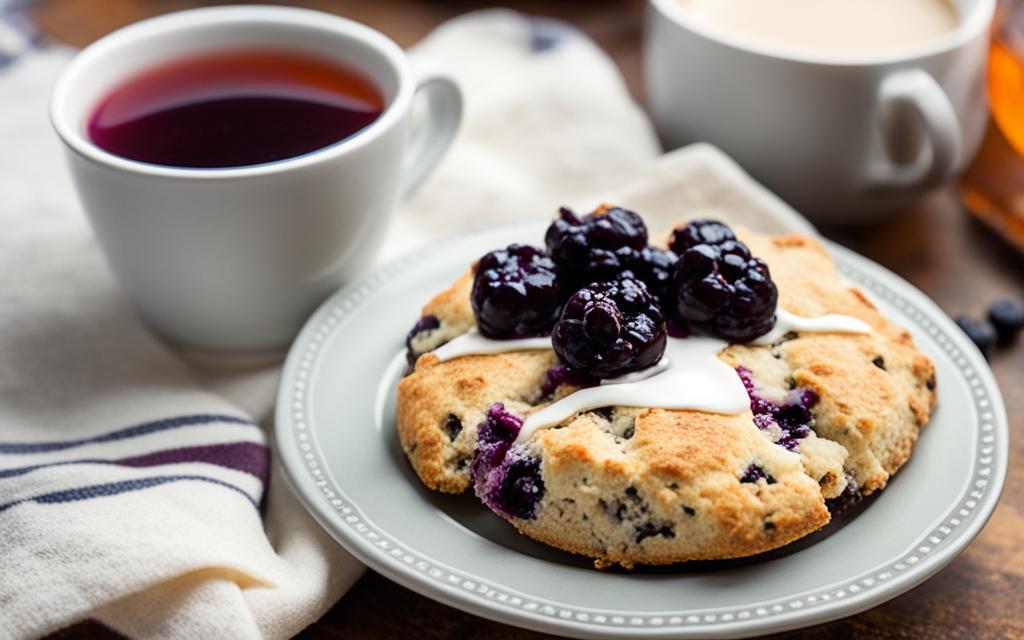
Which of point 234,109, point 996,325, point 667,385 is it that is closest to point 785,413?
point 667,385

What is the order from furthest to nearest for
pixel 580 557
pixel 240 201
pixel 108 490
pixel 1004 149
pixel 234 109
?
1. pixel 1004 149
2. pixel 234 109
3. pixel 240 201
4. pixel 108 490
5. pixel 580 557

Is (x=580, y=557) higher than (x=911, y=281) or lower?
higher

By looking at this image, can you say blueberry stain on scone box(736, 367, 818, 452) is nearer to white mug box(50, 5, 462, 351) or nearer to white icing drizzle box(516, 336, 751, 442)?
white icing drizzle box(516, 336, 751, 442)

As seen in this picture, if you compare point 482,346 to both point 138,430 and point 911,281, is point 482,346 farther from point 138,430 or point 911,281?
point 911,281

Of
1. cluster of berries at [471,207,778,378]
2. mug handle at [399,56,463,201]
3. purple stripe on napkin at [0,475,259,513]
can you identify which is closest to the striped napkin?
purple stripe on napkin at [0,475,259,513]

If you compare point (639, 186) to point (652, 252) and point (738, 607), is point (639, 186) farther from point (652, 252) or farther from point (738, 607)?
point (738, 607)
